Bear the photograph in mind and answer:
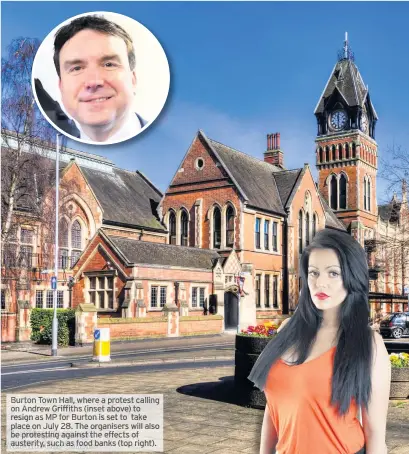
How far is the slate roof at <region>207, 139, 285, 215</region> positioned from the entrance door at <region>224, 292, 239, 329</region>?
19.4 ft

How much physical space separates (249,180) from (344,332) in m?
38.6

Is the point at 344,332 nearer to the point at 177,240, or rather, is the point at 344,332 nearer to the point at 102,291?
the point at 102,291

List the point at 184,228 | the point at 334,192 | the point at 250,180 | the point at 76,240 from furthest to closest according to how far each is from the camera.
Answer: the point at 334,192 → the point at 184,228 → the point at 250,180 → the point at 76,240

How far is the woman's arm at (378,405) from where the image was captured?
2631mm

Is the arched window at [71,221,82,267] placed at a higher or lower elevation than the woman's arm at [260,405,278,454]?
higher

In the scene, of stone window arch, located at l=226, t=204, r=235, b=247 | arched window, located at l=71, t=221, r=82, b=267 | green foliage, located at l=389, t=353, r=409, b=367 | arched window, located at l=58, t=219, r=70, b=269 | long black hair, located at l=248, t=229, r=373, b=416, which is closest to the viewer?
long black hair, located at l=248, t=229, r=373, b=416

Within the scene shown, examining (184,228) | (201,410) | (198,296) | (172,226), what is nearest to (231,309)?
(198,296)

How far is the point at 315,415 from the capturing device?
266 cm

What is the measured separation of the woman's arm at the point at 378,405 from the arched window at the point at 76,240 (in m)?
33.9

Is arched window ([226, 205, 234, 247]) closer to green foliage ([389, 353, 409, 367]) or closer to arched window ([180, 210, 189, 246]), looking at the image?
arched window ([180, 210, 189, 246])

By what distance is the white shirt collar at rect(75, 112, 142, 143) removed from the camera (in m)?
6.27

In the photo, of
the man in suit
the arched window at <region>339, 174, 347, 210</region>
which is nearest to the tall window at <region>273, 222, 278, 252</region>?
the arched window at <region>339, 174, 347, 210</region>

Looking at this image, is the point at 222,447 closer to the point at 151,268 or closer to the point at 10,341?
the point at 10,341

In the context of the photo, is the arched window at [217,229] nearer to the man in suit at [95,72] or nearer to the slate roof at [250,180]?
the slate roof at [250,180]
